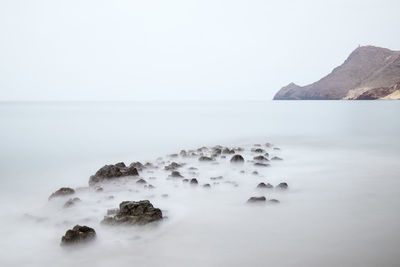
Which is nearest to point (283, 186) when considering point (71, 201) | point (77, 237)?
point (71, 201)

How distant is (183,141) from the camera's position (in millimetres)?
25641

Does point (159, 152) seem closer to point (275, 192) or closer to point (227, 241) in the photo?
point (275, 192)

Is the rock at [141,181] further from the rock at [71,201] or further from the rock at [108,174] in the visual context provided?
the rock at [71,201]

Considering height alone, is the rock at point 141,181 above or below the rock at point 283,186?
above

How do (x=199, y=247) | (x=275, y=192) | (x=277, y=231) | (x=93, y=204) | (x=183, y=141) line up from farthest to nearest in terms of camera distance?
1. (x=183, y=141)
2. (x=275, y=192)
3. (x=93, y=204)
4. (x=277, y=231)
5. (x=199, y=247)

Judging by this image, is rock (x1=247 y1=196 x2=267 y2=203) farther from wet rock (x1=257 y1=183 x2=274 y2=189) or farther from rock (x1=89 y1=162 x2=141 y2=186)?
rock (x1=89 y1=162 x2=141 y2=186)

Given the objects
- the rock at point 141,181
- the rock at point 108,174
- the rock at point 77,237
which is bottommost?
the rock at point 77,237

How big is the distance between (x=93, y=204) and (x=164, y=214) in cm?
197

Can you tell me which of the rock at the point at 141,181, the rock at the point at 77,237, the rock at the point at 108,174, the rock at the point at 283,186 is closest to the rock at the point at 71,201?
the rock at the point at 108,174

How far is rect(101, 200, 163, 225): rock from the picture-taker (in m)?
6.56

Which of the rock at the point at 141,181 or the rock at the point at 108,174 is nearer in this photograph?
the rock at the point at 141,181

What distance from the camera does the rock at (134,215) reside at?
6563 mm

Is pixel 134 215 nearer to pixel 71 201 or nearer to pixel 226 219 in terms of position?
pixel 226 219

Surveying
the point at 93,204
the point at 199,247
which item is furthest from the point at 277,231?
the point at 93,204
